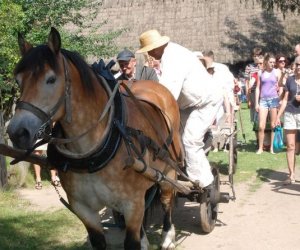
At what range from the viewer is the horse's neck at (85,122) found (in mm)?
3699

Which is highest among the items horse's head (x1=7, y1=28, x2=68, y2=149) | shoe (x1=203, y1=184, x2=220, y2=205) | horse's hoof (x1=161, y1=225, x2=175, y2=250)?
horse's head (x1=7, y1=28, x2=68, y2=149)

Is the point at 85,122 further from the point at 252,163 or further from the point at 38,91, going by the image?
the point at 252,163

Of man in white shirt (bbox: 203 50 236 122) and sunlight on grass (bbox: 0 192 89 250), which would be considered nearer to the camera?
sunlight on grass (bbox: 0 192 89 250)

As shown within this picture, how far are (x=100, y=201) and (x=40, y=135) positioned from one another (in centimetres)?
84

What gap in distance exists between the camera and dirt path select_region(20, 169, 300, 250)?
553 cm

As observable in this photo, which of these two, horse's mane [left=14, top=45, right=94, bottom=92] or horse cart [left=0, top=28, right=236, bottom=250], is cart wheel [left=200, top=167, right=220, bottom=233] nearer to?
horse cart [left=0, top=28, right=236, bottom=250]

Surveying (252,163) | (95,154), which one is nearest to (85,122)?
(95,154)

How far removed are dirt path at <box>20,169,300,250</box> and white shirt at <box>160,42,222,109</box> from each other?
1420 mm

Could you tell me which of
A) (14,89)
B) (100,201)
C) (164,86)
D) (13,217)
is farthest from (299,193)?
(14,89)

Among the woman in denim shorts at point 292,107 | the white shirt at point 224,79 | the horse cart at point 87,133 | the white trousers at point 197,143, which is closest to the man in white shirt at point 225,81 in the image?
the white shirt at point 224,79

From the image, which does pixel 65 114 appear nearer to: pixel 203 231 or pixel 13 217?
pixel 203 231

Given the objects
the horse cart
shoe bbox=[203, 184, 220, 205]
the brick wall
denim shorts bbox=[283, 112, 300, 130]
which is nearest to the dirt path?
shoe bbox=[203, 184, 220, 205]

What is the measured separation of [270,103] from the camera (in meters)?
10.9

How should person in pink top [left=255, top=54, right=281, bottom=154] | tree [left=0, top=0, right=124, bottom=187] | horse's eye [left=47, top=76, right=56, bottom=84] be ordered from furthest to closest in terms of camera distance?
person in pink top [left=255, top=54, right=281, bottom=154] < tree [left=0, top=0, right=124, bottom=187] < horse's eye [left=47, top=76, right=56, bottom=84]
